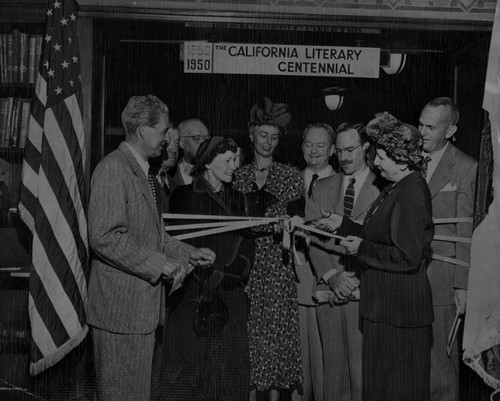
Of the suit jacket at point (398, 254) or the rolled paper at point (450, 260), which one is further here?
the rolled paper at point (450, 260)

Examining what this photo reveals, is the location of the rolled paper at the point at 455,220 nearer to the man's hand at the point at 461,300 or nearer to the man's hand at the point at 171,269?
the man's hand at the point at 461,300

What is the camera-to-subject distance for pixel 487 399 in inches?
181

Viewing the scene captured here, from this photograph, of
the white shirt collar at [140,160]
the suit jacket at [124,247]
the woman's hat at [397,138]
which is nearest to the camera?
the suit jacket at [124,247]

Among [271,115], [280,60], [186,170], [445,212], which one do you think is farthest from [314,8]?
[445,212]

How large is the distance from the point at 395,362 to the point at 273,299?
0.78 meters

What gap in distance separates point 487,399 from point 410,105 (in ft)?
6.01

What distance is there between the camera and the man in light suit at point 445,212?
Answer: 448cm

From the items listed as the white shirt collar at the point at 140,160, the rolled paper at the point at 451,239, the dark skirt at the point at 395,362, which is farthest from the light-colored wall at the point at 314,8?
the dark skirt at the point at 395,362

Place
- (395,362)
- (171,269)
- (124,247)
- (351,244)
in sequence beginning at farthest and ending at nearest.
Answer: (351,244) → (395,362) → (171,269) → (124,247)

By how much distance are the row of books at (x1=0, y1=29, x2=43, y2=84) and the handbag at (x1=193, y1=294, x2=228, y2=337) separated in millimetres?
1634

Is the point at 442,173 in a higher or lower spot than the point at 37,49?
lower

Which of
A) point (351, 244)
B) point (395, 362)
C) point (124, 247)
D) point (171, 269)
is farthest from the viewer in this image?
point (351, 244)

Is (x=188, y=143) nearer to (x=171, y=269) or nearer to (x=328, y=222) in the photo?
(x=171, y=269)

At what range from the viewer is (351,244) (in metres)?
4.43
